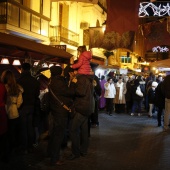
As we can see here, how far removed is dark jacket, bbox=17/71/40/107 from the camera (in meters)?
7.43

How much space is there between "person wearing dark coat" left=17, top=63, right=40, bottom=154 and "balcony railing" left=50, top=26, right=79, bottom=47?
553 inches

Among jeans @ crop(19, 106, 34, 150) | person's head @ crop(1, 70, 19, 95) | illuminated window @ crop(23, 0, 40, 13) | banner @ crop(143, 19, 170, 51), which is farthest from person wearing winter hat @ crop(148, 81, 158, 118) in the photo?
person's head @ crop(1, 70, 19, 95)

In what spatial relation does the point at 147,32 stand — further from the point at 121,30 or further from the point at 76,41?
the point at 76,41

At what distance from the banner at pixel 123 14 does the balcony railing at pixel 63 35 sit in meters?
8.14

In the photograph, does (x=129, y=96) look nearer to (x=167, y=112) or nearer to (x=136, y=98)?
(x=136, y=98)

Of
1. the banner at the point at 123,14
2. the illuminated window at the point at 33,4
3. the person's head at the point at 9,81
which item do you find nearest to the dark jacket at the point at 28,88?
the person's head at the point at 9,81

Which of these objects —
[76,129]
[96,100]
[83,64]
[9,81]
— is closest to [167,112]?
[96,100]

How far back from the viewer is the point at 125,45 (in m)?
19.1

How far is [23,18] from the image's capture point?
17.4m

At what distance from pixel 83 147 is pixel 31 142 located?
4.27 ft

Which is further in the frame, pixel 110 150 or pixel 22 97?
pixel 110 150

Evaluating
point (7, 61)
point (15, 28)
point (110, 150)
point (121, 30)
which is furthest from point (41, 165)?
point (15, 28)

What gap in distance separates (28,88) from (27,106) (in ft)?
1.42

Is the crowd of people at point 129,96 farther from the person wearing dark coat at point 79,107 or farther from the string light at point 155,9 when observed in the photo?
the person wearing dark coat at point 79,107
